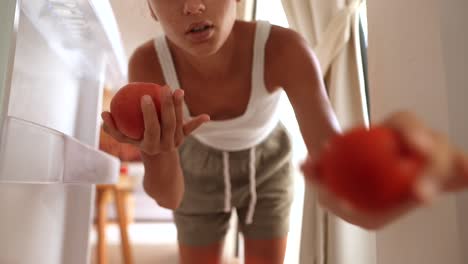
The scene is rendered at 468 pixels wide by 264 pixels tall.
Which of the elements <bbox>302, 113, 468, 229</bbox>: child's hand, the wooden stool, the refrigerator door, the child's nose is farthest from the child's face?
the wooden stool

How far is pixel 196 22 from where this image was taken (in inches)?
22.8

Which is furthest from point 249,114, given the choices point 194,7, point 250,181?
point 194,7

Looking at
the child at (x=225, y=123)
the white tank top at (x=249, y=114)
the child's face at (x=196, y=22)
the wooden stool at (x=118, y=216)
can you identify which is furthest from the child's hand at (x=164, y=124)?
the wooden stool at (x=118, y=216)

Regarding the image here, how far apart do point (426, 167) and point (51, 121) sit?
620 mm

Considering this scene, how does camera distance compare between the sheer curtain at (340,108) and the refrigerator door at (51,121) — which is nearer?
the refrigerator door at (51,121)

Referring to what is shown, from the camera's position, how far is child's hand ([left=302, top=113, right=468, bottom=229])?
0.54 feet

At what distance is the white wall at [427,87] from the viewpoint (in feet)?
1.48

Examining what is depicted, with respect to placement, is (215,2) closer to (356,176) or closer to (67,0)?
(67,0)

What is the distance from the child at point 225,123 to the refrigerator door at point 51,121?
0.29 ft

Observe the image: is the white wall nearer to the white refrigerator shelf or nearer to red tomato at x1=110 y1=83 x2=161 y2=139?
red tomato at x1=110 y1=83 x2=161 y2=139

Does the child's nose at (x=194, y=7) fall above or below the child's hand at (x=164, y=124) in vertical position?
above

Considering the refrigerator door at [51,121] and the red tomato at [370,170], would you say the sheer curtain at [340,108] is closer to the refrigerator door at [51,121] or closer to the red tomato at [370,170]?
the refrigerator door at [51,121]

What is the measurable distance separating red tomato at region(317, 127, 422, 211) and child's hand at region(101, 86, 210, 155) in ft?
1.01

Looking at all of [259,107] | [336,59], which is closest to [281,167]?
[259,107]
